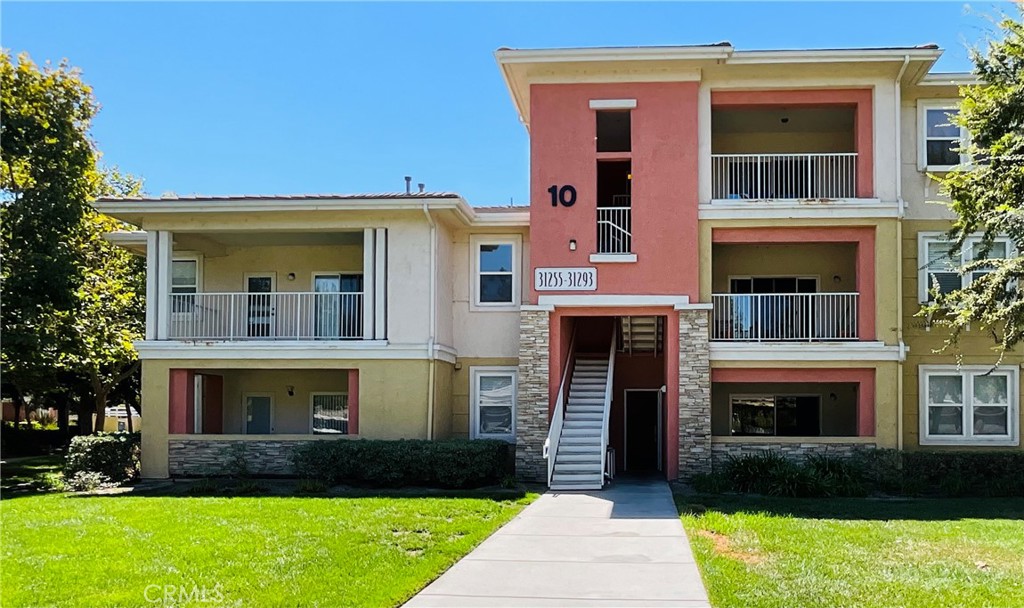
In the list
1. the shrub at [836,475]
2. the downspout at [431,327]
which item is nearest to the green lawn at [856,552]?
the shrub at [836,475]

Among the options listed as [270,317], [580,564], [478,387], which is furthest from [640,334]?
[580,564]

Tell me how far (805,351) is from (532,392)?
5.67 metres

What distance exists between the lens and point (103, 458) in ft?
66.7

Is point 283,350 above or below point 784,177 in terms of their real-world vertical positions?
below

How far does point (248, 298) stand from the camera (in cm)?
2323

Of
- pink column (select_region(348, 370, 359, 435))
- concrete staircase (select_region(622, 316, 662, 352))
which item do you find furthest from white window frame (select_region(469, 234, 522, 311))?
pink column (select_region(348, 370, 359, 435))

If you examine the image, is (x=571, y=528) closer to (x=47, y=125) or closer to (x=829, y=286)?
(x=829, y=286)

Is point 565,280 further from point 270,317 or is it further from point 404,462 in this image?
point 270,317

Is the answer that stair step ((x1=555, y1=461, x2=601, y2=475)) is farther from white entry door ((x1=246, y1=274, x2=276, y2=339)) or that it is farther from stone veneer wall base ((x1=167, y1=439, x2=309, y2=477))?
white entry door ((x1=246, y1=274, x2=276, y2=339))

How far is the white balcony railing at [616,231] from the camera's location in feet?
67.7

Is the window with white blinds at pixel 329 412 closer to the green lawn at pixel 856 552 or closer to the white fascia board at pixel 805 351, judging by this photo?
the white fascia board at pixel 805 351

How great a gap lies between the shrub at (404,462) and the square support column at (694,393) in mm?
3759

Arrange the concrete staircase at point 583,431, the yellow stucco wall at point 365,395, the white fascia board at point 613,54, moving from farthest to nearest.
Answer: the yellow stucco wall at point 365,395 → the white fascia board at point 613,54 → the concrete staircase at point 583,431

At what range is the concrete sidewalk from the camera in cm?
935
